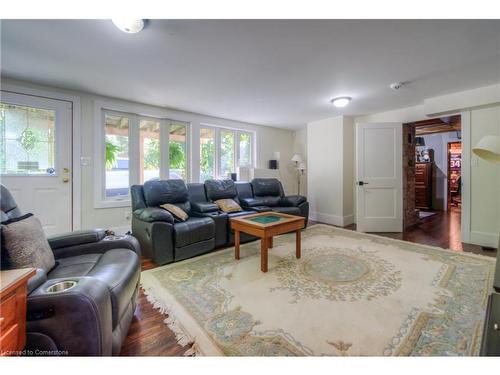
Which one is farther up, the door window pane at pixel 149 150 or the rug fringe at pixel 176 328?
the door window pane at pixel 149 150

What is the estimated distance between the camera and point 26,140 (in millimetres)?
2949

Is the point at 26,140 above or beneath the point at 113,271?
above

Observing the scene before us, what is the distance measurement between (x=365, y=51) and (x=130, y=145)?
3.50m

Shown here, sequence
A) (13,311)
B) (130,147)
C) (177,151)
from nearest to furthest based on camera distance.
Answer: (13,311)
(130,147)
(177,151)

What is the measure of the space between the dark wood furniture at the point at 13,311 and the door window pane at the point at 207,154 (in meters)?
3.74

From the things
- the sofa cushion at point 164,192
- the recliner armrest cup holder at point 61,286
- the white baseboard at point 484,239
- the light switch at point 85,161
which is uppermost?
the light switch at point 85,161

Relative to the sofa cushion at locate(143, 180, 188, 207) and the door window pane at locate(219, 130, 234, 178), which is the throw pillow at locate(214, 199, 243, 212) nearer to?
the sofa cushion at locate(143, 180, 188, 207)

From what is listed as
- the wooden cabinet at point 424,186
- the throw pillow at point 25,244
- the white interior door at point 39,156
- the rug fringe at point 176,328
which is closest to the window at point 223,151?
the white interior door at point 39,156

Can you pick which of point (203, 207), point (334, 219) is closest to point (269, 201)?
point (203, 207)

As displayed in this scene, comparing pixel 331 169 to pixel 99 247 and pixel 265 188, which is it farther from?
pixel 99 247

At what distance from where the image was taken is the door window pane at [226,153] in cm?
498

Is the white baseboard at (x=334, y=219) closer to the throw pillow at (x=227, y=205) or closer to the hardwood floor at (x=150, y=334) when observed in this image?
the hardwood floor at (x=150, y=334)

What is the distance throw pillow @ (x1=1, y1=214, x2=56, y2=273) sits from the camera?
3.96 feet

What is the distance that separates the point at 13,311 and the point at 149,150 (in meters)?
3.43
